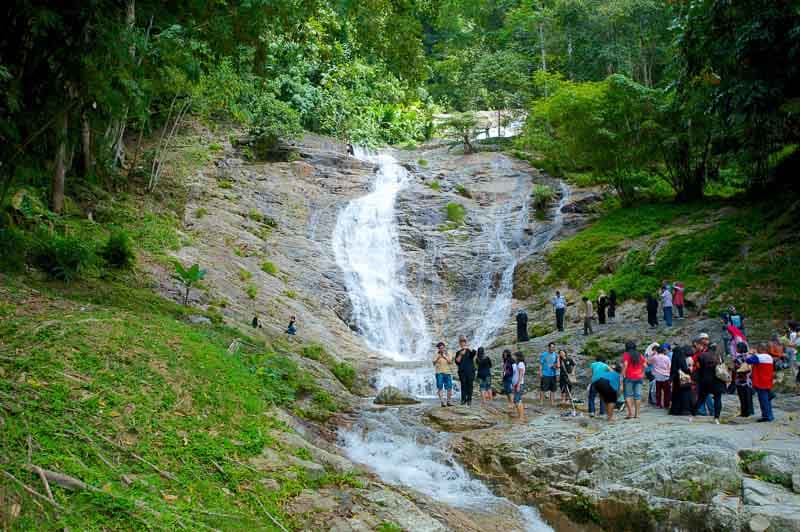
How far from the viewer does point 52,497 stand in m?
5.14

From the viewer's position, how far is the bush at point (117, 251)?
1538cm

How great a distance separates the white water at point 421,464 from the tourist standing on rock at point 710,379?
12.6 feet

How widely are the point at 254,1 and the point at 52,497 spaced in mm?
8809

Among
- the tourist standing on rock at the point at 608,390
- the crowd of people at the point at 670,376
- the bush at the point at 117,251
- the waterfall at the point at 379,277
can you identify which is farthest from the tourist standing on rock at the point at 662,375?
the bush at the point at 117,251

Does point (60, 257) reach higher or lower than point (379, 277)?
higher

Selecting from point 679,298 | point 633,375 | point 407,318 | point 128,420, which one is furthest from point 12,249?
point 679,298

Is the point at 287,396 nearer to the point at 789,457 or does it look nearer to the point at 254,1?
the point at 254,1

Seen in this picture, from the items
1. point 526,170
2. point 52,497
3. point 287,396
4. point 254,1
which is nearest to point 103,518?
point 52,497

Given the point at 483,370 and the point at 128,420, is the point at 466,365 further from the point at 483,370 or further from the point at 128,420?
the point at 128,420

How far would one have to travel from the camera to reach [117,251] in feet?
51.0

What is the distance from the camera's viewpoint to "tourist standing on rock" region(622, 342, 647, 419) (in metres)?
11.5

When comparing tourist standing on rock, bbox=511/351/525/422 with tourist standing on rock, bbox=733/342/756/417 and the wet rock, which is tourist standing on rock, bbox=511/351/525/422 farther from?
tourist standing on rock, bbox=733/342/756/417

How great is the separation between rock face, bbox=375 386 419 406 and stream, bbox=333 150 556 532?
92 centimetres

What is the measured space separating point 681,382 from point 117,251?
1298cm
